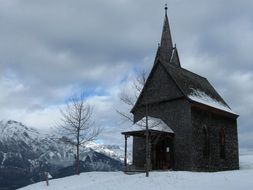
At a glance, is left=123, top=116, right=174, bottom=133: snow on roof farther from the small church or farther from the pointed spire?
the pointed spire

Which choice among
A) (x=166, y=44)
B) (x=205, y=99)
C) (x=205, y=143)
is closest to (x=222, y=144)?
(x=205, y=143)

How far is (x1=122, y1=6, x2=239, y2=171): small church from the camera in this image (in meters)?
38.1

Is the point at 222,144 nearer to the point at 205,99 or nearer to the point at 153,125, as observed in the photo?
the point at 205,99

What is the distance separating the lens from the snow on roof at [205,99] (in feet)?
131

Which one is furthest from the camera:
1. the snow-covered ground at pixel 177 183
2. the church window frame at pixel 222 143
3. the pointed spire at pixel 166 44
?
the pointed spire at pixel 166 44

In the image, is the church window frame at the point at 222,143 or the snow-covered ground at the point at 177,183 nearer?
the snow-covered ground at the point at 177,183

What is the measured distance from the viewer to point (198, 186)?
24.8m

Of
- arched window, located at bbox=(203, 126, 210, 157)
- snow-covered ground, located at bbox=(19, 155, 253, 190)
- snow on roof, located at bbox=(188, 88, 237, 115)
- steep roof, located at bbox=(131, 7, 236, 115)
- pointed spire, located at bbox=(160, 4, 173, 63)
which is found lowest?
snow-covered ground, located at bbox=(19, 155, 253, 190)

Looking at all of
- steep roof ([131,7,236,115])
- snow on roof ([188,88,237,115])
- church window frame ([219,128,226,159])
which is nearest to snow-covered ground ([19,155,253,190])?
steep roof ([131,7,236,115])

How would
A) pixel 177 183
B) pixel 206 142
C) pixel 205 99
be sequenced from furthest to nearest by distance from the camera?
pixel 205 99 → pixel 206 142 → pixel 177 183

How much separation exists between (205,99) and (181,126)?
16.2 ft

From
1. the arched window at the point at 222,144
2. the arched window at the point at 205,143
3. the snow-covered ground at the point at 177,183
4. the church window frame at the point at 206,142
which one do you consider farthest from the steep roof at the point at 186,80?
the snow-covered ground at the point at 177,183

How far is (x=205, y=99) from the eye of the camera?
4181 cm

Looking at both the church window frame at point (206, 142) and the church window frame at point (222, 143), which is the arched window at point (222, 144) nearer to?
the church window frame at point (222, 143)
